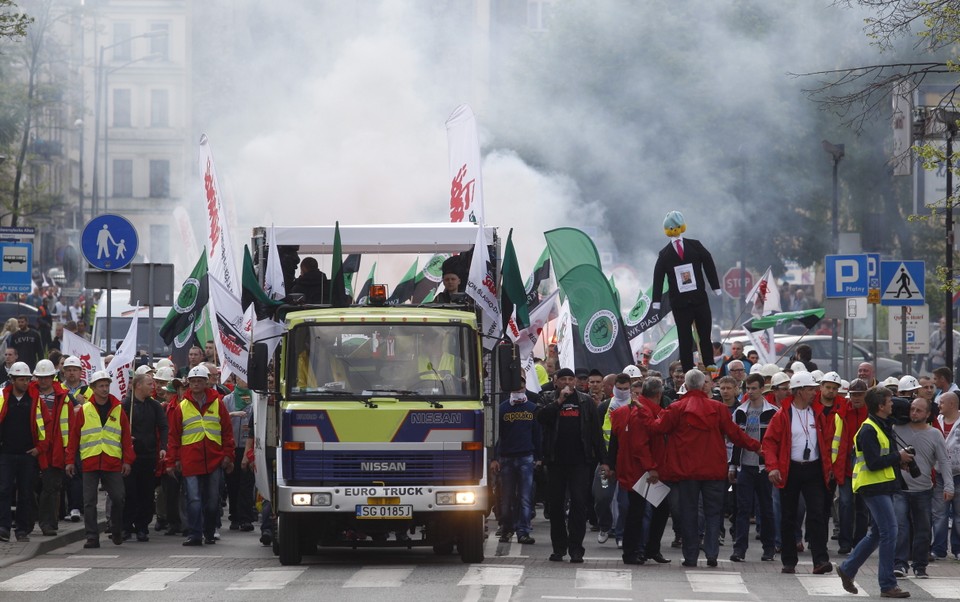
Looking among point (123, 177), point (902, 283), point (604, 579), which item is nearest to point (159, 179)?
point (123, 177)

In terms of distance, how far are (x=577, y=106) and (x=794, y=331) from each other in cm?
1138

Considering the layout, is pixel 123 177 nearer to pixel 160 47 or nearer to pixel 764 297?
pixel 160 47

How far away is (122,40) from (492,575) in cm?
5078

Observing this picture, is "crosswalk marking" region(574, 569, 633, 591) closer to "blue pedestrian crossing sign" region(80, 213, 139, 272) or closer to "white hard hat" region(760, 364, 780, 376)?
"white hard hat" region(760, 364, 780, 376)

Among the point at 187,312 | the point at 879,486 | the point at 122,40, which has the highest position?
the point at 122,40

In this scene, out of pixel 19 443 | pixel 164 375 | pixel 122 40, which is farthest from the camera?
pixel 122 40

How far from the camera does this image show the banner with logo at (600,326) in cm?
2000

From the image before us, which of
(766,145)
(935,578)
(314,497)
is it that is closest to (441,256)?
(314,497)

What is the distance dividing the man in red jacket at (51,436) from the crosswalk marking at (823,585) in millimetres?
7172

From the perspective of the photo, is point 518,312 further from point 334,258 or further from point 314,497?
point 314,497

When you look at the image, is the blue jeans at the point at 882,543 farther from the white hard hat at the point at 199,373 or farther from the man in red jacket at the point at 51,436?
the man in red jacket at the point at 51,436

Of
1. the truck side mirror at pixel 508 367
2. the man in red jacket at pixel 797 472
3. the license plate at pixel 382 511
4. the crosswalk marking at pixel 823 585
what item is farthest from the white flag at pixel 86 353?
the crosswalk marking at pixel 823 585

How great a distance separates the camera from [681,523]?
15.2 m

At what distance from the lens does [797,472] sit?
14.9 m
